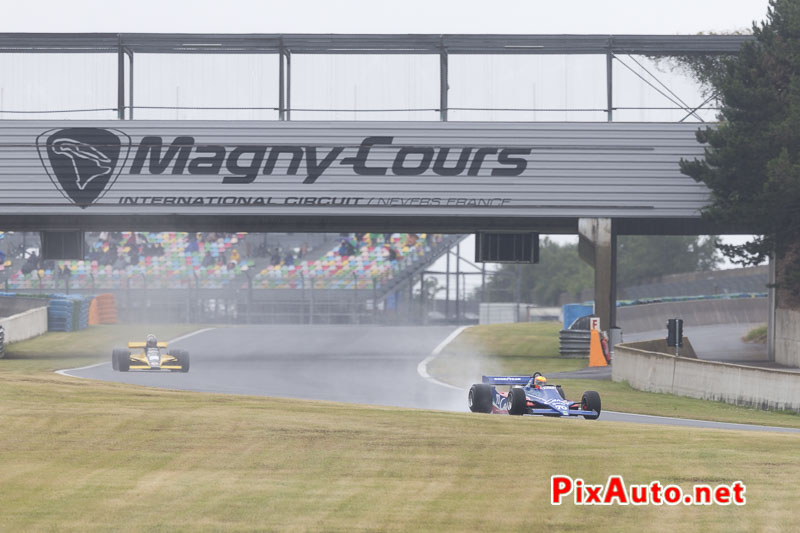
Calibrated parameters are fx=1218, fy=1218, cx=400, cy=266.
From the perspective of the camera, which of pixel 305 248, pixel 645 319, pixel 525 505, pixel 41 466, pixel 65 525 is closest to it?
pixel 65 525

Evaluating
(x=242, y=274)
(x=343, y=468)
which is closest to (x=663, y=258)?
(x=242, y=274)

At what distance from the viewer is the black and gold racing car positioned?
1044 inches

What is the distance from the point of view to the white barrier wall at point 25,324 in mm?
38094

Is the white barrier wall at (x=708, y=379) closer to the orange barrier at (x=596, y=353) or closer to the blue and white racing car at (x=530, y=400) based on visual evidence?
the blue and white racing car at (x=530, y=400)

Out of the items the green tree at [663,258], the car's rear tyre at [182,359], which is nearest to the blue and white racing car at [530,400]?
the car's rear tyre at [182,359]

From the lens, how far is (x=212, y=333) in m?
42.4

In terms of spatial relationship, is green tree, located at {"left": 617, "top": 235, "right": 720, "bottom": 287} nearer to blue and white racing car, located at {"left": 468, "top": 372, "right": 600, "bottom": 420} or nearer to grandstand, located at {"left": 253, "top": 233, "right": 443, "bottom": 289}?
grandstand, located at {"left": 253, "top": 233, "right": 443, "bottom": 289}

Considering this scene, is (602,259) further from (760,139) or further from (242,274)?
(242,274)

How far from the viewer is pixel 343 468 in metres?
12.2

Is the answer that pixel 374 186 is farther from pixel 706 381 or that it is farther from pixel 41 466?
pixel 41 466

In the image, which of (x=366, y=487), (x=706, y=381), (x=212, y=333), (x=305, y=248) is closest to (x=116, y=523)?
(x=366, y=487)

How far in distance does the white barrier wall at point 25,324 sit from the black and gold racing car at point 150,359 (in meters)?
12.2

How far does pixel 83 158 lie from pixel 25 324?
396 inches

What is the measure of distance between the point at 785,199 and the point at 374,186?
408 inches
